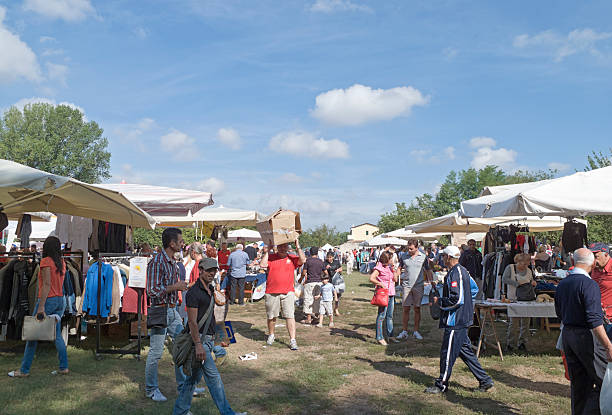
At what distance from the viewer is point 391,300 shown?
927 cm

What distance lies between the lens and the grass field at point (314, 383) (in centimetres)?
538

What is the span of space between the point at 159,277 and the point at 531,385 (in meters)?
4.97

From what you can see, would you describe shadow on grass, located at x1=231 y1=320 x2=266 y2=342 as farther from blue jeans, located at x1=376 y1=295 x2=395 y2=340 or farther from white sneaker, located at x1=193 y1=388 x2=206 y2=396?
white sneaker, located at x1=193 y1=388 x2=206 y2=396

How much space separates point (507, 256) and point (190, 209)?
6.76 metres

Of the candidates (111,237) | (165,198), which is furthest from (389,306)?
(111,237)

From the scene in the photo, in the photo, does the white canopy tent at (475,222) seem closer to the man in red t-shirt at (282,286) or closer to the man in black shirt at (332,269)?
the man in black shirt at (332,269)

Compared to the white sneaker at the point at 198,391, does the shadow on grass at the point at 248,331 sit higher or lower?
lower

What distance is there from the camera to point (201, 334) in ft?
14.8

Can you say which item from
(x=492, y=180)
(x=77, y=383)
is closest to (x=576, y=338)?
(x=77, y=383)

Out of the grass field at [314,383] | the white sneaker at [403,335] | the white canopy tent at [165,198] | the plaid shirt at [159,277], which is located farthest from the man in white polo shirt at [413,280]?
the plaid shirt at [159,277]

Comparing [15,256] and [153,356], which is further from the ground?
[15,256]

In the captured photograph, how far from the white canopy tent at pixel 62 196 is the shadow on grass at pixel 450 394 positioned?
14.3ft

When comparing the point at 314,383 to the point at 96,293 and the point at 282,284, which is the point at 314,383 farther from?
the point at 96,293

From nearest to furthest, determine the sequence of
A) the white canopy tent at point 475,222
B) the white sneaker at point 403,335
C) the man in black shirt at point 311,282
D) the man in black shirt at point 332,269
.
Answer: the white sneaker at point 403,335
the man in black shirt at point 311,282
the white canopy tent at point 475,222
the man in black shirt at point 332,269
